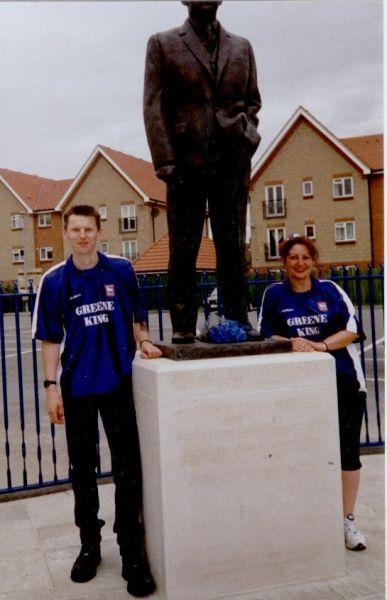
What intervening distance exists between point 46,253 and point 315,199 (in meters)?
19.5

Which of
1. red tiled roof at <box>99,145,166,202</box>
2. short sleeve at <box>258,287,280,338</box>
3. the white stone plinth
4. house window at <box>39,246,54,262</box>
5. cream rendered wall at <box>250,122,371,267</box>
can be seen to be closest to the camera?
the white stone plinth

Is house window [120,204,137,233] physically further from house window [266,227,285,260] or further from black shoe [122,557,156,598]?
black shoe [122,557,156,598]

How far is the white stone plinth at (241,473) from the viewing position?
294cm

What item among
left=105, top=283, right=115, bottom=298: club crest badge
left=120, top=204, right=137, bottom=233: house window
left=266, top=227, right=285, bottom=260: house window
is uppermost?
left=120, top=204, right=137, bottom=233: house window

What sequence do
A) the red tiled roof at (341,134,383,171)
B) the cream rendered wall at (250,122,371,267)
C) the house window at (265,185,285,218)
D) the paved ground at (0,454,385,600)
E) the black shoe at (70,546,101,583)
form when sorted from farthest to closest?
1. the house window at (265,185,285,218)
2. the cream rendered wall at (250,122,371,267)
3. the red tiled roof at (341,134,383,171)
4. the black shoe at (70,546,101,583)
5. the paved ground at (0,454,385,600)

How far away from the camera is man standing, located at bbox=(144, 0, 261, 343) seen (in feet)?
10.6

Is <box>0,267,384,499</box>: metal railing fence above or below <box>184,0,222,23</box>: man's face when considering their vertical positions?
below

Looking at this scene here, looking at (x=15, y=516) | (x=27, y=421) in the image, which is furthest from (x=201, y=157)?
(x=27, y=421)

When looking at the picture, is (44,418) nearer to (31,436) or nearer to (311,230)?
(31,436)

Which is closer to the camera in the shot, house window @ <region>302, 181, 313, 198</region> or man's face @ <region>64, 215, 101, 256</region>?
man's face @ <region>64, 215, 101, 256</region>

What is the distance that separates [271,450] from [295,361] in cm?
45

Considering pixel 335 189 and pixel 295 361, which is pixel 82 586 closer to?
pixel 295 361

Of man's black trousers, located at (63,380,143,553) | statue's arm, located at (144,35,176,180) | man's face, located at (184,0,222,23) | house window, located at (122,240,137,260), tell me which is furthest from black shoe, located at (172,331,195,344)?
house window, located at (122,240,137,260)

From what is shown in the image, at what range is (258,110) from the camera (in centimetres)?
345
